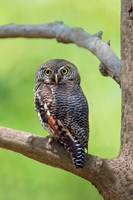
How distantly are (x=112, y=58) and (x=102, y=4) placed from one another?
1.01m

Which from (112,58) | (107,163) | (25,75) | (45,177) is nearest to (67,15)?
(25,75)

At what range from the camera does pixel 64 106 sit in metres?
2.01

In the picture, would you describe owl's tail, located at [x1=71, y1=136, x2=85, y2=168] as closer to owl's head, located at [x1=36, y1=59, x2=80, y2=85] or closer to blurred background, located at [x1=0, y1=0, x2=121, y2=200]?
owl's head, located at [x1=36, y1=59, x2=80, y2=85]

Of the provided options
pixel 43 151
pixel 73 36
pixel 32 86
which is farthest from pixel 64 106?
pixel 32 86

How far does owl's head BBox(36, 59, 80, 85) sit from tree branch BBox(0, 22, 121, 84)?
10cm

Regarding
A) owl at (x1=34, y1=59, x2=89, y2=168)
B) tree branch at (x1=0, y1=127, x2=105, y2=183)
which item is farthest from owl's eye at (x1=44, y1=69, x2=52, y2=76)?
tree branch at (x1=0, y1=127, x2=105, y2=183)

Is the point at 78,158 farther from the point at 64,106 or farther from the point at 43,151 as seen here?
the point at 64,106

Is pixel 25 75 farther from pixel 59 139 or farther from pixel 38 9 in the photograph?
pixel 59 139

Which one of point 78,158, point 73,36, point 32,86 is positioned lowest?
point 32,86

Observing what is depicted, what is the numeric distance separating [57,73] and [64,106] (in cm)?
28

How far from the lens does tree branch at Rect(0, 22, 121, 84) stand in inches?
86.4

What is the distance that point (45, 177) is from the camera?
3.16m

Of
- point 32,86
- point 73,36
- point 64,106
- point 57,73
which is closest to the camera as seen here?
point 64,106

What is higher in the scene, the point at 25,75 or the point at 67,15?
Answer: the point at 67,15
